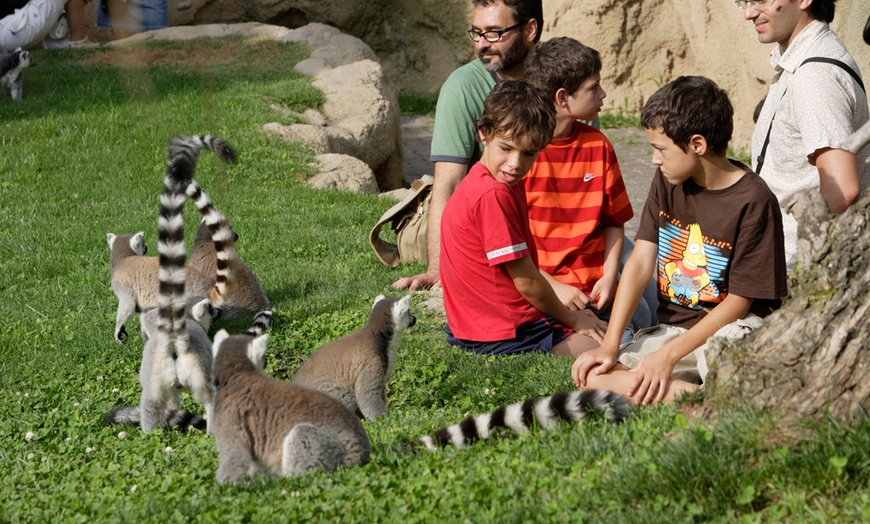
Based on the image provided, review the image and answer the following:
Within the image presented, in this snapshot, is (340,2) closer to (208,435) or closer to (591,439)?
(208,435)

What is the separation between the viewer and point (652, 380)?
386cm

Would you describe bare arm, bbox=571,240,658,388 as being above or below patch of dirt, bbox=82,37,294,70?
above

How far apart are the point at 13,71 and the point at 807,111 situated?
10.0 m

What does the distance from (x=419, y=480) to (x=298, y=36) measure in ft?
38.5

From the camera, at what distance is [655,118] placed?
4012 millimetres

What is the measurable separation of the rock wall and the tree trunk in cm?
857

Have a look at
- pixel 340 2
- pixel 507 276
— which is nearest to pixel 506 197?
pixel 507 276

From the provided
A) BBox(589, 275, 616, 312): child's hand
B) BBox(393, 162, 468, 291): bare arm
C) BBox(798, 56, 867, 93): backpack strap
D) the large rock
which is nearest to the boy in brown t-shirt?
BBox(798, 56, 867, 93): backpack strap

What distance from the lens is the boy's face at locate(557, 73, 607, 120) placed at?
494 cm

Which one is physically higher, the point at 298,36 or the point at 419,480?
the point at 419,480

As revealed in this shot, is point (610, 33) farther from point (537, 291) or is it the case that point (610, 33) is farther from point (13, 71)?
point (537, 291)

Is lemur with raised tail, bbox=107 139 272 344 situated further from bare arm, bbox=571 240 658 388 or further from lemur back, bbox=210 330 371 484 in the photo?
bare arm, bbox=571 240 658 388

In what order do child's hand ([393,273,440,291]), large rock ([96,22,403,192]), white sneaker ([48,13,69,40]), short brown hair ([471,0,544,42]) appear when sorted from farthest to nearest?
white sneaker ([48,13,69,40])
large rock ([96,22,403,192])
child's hand ([393,273,440,291])
short brown hair ([471,0,544,42])

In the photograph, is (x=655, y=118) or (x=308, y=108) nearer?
(x=655, y=118)
